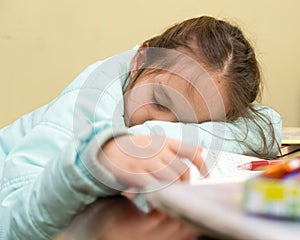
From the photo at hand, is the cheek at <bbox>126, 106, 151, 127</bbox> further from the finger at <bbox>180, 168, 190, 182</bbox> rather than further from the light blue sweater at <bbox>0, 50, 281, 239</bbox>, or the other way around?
the finger at <bbox>180, 168, 190, 182</bbox>

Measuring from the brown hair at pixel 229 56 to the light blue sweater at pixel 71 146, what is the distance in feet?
0.08

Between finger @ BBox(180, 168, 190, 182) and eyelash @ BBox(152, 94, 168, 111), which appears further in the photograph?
eyelash @ BBox(152, 94, 168, 111)

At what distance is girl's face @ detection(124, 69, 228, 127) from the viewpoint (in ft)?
2.17

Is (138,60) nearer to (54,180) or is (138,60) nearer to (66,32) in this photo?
(54,180)

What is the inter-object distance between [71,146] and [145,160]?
5cm

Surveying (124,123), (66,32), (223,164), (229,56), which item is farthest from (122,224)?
(66,32)

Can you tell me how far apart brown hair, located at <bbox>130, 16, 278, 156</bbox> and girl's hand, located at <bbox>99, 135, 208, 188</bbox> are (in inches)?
16.5

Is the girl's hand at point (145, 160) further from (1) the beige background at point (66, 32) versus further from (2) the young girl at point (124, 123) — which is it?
(1) the beige background at point (66, 32)

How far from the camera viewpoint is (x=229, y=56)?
29.4 inches

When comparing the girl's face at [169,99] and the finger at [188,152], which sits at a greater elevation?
the finger at [188,152]

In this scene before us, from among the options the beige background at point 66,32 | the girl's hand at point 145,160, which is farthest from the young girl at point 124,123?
the beige background at point 66,32

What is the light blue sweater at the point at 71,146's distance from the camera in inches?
11.8

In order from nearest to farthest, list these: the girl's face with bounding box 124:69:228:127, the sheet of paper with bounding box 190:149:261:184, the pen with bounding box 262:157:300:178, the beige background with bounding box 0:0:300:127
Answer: the pen with bounding box 262:157:300:178, the sheet of paper with bounding box 190:149:261:184, the girl's face with bounding box 124:69:228:127, the beige background with bounding box 0:0:300:127

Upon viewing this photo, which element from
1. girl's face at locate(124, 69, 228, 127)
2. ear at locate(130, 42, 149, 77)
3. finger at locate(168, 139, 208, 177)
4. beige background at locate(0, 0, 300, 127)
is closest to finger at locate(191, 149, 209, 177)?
finger at locate(168, 139, 208, 177)
